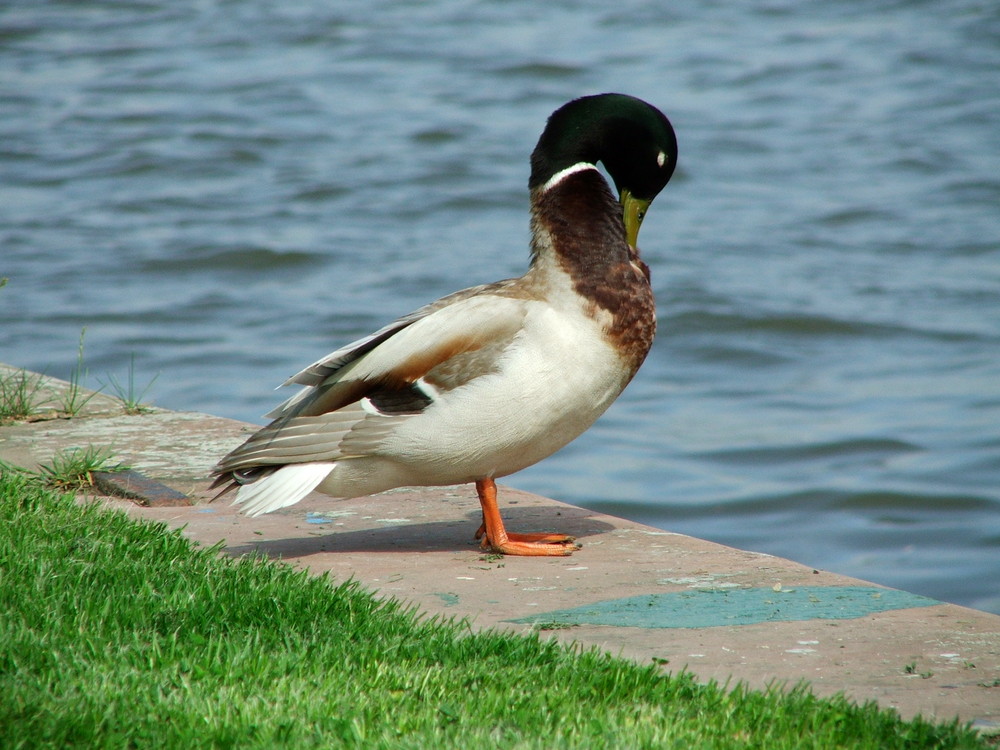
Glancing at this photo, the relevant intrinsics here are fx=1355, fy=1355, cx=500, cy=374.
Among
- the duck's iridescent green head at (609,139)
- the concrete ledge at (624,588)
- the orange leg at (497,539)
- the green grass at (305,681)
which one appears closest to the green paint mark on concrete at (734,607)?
the concrete ledge at (624,588)

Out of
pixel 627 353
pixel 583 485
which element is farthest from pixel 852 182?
pixel 627 353

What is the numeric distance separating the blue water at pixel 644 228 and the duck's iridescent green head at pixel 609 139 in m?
2.97

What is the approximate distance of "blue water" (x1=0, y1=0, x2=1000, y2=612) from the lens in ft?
25.1

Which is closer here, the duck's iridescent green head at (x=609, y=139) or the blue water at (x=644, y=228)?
the duck's iridescent green head at (x=609, y=139)

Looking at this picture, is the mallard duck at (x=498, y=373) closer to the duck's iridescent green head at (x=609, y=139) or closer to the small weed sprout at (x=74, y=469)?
the duck's iridescent green head at (x=609, y=139)

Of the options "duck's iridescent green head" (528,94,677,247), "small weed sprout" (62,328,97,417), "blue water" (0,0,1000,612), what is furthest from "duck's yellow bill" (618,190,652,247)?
"blue water" (0,0,1000,612)

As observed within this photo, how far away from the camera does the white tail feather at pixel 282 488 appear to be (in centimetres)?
389

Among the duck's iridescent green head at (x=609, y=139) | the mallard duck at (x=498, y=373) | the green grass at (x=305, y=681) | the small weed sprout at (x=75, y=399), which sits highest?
the duck's iridescent green head at (x=609, y=139)

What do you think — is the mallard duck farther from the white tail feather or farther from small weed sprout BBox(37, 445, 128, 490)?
small weed sprout BBox(37, 445, 128, 490)

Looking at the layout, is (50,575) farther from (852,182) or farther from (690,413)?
(852,182)

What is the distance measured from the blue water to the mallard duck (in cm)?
298

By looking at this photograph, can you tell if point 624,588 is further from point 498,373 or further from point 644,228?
point 644,228

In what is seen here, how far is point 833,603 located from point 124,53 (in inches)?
690

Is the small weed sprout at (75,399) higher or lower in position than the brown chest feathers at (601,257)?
lower
